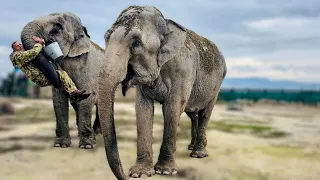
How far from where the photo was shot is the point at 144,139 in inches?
268

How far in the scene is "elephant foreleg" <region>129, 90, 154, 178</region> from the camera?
6.63 meters

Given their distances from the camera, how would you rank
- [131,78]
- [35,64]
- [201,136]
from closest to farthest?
[131,78] → [35,64] → [201,136]

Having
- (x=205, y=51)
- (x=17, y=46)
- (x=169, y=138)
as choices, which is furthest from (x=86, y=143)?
(x=205, y=51)

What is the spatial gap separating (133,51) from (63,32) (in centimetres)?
353

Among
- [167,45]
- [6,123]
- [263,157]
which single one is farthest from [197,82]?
[6,123]

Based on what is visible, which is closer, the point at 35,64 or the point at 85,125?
the point at 35,64

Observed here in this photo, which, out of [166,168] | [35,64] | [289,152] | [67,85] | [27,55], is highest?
[27,55]

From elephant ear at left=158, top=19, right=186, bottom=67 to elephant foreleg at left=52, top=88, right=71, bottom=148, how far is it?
12.5ft

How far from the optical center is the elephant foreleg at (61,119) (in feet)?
30.8

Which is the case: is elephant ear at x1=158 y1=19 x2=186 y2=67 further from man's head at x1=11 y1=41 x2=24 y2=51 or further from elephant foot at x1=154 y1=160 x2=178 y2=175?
man's head at x1=11 y1=41 x2=24 y2=51

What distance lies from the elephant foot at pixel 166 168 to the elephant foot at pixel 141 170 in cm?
16

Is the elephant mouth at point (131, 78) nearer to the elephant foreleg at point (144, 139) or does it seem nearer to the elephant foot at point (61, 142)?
the elephant foreleg at point (144, 139)

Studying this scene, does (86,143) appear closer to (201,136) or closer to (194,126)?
(194,126)

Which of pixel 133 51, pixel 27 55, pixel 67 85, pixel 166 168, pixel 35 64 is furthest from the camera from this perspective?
pixel 67 85
